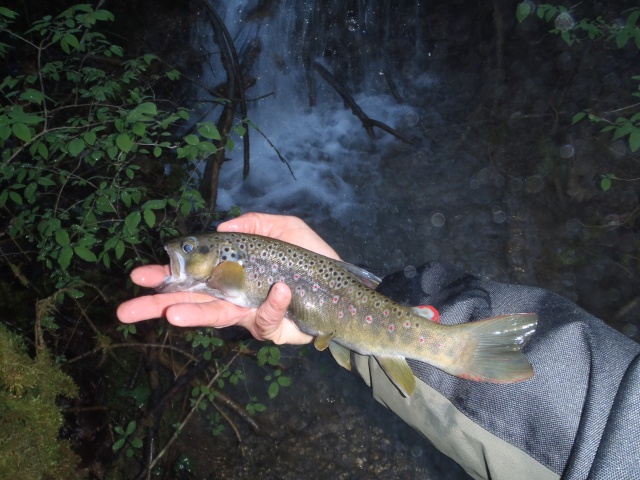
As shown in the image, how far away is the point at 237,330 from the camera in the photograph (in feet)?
20.7

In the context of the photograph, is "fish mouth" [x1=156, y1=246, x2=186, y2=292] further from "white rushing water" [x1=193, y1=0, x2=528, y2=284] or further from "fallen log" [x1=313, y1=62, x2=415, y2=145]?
"fallen log" [x1=313, y1=62, x2=415, y2=145]

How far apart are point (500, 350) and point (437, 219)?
5.81 m

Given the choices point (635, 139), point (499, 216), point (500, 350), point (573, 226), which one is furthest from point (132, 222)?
point (573, 226)

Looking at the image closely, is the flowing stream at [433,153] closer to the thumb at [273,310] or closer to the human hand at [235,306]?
the human hand at [235,306]

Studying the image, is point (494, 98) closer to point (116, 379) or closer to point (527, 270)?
point (527, 270)

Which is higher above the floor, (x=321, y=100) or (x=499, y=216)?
(x=321, y=100)

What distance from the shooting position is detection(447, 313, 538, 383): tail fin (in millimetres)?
2162

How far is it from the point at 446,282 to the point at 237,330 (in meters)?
4.23

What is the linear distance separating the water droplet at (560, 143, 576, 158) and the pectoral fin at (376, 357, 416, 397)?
681 centimetres

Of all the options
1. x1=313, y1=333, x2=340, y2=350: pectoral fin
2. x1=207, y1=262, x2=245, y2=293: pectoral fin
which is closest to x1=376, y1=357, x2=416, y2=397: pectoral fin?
x1=313, y1=333, x2=340, y2=350: pectoral fin

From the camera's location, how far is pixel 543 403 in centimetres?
202

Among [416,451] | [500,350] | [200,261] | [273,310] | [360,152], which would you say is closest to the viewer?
[500,350]

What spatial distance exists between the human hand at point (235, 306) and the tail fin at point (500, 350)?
120 centimetres

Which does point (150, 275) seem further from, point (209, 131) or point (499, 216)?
point (499, 216)
